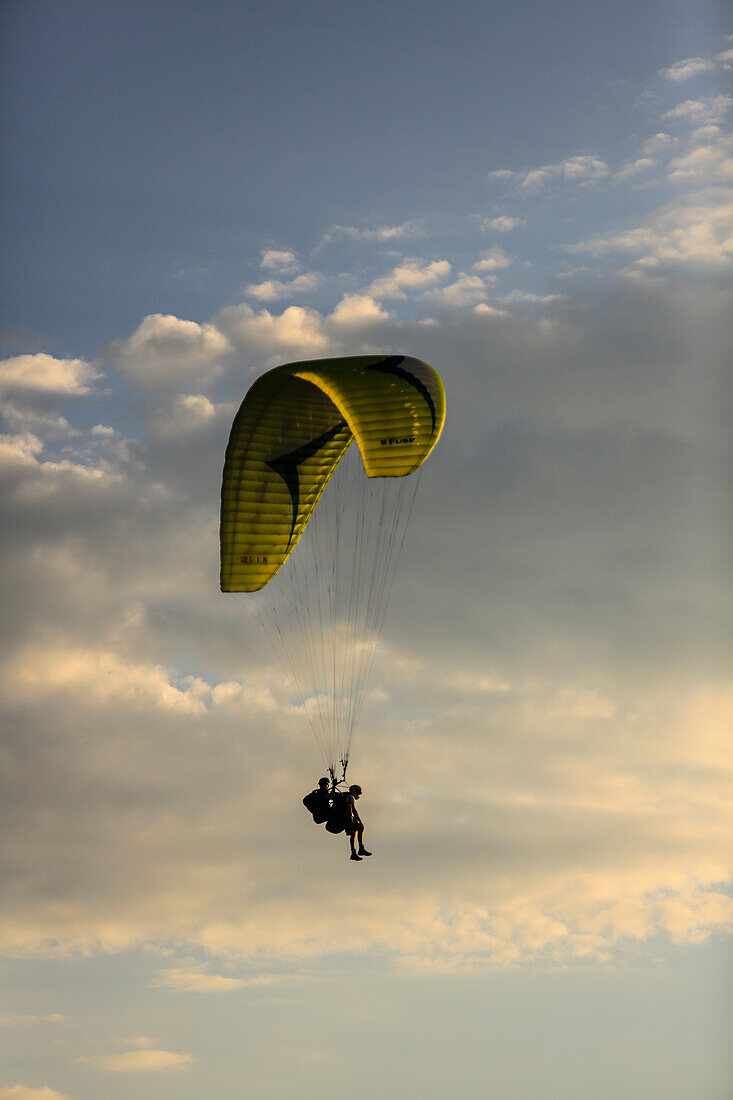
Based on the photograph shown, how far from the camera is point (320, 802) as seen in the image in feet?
109

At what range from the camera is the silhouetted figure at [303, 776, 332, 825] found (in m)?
33.4

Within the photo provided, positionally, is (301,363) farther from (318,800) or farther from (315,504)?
(318,800)

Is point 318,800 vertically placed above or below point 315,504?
below

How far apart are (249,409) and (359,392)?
3.52 meters

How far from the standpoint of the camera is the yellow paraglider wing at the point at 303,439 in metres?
33.5

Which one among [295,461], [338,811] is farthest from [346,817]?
[295,461]

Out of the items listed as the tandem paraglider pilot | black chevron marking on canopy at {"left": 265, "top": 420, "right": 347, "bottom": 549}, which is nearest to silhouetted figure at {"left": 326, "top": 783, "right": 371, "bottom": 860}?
the tandem paraglider pilot

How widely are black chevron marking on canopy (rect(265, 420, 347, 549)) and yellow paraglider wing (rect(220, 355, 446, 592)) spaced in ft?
0.08

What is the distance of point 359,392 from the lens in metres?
33.7

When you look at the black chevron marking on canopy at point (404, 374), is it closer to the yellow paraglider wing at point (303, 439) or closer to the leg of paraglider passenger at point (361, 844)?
the yellow paraglider wing at point (303, 439)

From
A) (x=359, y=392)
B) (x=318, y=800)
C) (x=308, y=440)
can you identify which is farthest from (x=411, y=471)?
A: (x=318, y=800)

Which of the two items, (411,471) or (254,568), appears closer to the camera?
(411,471)

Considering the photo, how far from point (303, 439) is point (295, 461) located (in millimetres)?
573

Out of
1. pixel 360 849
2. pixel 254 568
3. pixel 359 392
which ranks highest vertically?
pixel 359 392
